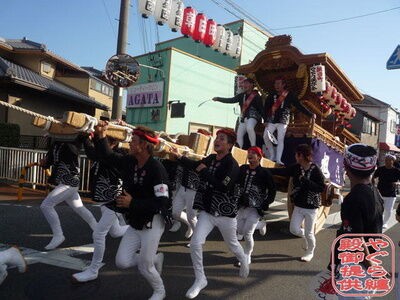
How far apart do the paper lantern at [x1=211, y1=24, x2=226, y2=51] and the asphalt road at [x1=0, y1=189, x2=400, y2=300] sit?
41.0 feet

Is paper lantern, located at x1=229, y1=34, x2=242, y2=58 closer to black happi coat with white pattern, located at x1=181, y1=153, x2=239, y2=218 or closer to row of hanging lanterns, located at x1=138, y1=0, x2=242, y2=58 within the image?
row of hanging lanterns, located at x1=138, y1=0, x2=242, y2=58

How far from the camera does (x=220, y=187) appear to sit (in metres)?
3.93

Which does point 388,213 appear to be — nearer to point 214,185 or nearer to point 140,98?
point 214,185

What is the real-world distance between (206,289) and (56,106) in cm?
1539

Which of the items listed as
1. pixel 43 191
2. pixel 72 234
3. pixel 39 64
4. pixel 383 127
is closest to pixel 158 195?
pixel 72 234

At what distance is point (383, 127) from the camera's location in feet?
129

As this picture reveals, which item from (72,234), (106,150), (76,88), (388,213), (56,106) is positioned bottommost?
(72,234)

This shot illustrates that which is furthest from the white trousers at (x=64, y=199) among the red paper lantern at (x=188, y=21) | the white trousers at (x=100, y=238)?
the red paper lantern at (x=188, y=21)

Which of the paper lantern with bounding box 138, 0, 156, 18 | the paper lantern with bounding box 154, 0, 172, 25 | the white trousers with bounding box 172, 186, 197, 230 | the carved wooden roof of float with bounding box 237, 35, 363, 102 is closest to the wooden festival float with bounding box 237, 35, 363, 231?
the carved wooden roof of float with bounding box 237, 35, 363, 102

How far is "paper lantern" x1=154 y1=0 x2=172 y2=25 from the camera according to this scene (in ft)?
44.9

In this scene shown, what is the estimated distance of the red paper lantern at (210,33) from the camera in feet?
54.5

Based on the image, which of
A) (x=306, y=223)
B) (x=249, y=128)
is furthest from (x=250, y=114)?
(x=306, y=223)

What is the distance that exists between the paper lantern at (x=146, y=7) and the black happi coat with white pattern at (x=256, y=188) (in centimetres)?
1011

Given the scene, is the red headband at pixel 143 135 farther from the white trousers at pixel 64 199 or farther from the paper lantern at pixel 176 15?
the paper lantern at pixel 176 15
